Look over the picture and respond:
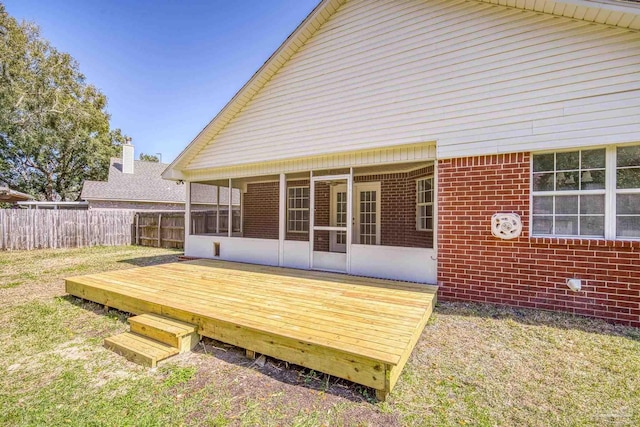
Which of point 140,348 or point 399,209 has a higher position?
point 399,209

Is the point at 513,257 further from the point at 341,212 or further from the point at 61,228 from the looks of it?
the point at 61,228

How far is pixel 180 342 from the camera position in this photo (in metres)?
3.61

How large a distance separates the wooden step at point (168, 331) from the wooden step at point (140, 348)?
0.06 meters

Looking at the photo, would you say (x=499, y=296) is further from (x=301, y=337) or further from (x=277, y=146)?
(x=277, y=146)

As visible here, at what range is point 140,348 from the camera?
11.5ft

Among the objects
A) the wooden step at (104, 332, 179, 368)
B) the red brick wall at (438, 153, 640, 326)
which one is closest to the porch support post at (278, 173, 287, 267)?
the red brick wall at (438, 153, 640, 326)

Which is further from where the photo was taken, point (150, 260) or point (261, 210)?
point (261, 210)

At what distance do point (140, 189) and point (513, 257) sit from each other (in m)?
22.6

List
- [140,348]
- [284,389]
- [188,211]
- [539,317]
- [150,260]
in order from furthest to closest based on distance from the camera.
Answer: [150,260] → [188,211] → [539,317] → [140,348] → [284,389]

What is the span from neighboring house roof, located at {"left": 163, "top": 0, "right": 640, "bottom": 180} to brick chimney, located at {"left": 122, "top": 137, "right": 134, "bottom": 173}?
620 inches

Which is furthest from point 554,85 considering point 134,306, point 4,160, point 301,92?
Answer: point 4,160

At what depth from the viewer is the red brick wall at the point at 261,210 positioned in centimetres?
1080

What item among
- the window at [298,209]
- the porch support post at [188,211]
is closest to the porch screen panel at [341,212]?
the window at [298,209]

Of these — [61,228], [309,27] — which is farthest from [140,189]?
[309,27]
